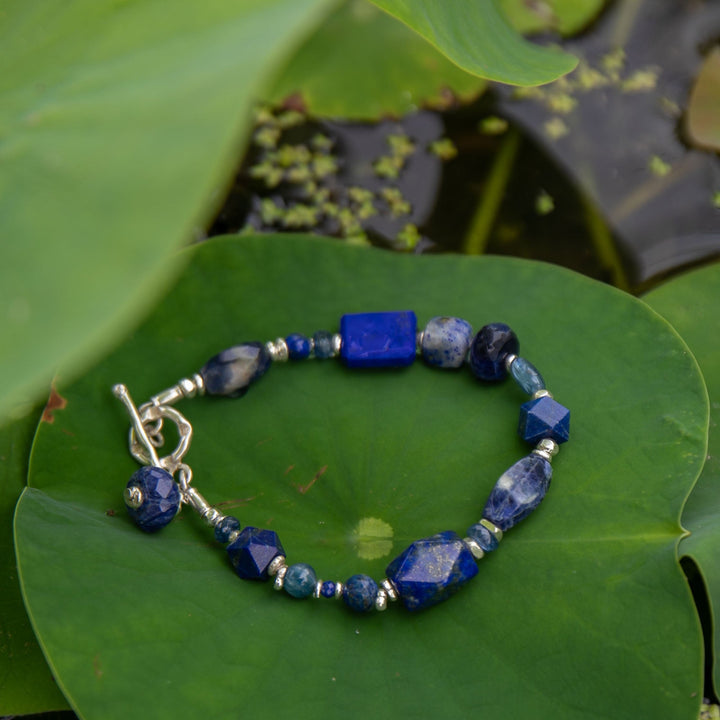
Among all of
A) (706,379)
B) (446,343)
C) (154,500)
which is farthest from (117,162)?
(706,379)

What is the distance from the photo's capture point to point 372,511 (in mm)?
836

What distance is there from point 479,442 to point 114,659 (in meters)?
0.43

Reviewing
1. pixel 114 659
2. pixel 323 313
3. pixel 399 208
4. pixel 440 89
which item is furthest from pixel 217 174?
pixel 440 89

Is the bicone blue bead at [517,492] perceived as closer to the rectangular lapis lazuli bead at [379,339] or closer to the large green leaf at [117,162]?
the rectangular lapis lazuli bead at [379,339]

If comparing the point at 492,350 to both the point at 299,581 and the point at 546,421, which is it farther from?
the point at 299,581

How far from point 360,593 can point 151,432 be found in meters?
0.31

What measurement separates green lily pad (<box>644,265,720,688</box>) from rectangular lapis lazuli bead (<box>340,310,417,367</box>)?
1.05ft

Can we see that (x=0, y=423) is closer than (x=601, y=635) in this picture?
No

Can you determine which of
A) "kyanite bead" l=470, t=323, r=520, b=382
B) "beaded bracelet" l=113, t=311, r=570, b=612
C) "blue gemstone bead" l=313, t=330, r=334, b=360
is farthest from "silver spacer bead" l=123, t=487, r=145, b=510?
"kyanite bead" l=470, t=323, r=520, b=382

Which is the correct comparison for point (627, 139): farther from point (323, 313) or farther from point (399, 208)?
point (323, 313)

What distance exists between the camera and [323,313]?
1017 millimetres

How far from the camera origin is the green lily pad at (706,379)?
755 millimetres

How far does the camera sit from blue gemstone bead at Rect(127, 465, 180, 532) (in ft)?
2.65

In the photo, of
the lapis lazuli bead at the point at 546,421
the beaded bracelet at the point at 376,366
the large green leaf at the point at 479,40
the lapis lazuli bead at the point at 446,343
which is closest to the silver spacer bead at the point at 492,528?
the beaded bracelet at the point at 376,366
